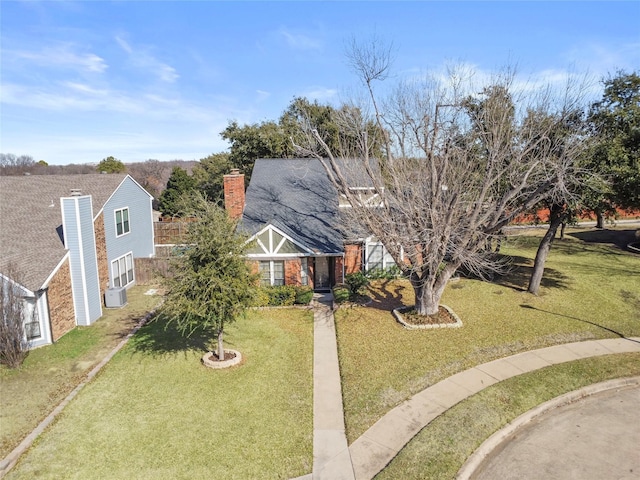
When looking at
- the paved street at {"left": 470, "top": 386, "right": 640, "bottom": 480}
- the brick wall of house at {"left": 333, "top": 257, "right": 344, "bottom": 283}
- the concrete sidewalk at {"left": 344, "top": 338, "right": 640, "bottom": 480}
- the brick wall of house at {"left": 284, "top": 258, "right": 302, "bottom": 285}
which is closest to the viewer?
the paved street at {"left": 470, "top": 386, "right": 640, "bottom": 480}

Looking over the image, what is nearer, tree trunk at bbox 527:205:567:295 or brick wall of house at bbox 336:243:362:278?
tree trunk at bbox 527:205:567:295

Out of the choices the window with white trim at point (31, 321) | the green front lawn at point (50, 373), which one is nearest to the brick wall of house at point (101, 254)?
the green front lawn at point (50, 373)

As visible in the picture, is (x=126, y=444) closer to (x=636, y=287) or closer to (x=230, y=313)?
(x=230, y=313)

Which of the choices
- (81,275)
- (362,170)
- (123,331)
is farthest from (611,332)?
(81,275)

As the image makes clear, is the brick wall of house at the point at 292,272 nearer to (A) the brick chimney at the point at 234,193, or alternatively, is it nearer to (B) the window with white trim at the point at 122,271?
(A) the brick chimney at the point at 234,193

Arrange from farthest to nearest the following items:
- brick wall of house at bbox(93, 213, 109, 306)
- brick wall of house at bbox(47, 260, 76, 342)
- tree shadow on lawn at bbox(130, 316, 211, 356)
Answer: brick wall of house at bbox(93, 213, 109, 306), brick wall of house at bbox(47, 260, 76, 342), tree shadow on lawn at bbox(130, 316, 211, 356)

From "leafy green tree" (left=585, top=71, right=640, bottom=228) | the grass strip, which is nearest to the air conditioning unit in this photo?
the grass strip

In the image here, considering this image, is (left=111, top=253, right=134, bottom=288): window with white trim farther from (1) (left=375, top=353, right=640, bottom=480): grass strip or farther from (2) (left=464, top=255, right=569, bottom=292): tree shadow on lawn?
(2) (left=464, top=255, right=569, bottom=292): tree shadow on lawn

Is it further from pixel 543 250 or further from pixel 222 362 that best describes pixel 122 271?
pixel 543 250
